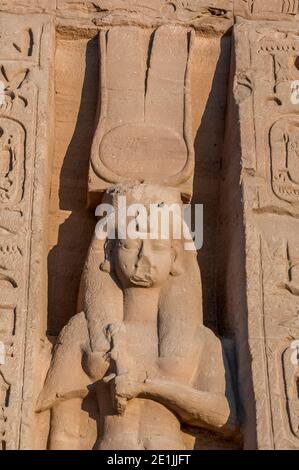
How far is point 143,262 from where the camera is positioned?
7.01 m

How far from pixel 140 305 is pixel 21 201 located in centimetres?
88

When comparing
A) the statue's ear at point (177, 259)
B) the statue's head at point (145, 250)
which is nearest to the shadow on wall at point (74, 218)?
the statue's head at point (145, 250)

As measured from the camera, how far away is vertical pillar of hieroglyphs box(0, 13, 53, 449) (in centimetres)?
658

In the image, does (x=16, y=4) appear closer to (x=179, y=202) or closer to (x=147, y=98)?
(x=147, y=98)

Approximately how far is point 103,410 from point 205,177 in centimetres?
175

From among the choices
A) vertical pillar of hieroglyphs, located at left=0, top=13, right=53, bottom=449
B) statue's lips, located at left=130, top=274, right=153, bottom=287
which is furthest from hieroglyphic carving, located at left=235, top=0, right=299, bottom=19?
statue's lips, located at left=130, top=274, right=153, bottom=287

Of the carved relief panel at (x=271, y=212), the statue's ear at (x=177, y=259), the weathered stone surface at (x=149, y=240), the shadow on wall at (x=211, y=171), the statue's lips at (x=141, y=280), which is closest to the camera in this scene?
the carved relief panel at (x=271, y=212)

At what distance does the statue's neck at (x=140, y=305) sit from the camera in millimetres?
7023

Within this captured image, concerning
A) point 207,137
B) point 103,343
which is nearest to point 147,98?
point 207,137

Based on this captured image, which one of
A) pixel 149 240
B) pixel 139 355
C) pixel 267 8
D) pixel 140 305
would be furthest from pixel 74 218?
pixel 267 8

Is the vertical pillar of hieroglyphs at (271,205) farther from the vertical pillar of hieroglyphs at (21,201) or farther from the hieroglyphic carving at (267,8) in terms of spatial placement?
the vertical pillar of hieroglyphs at (21,201)

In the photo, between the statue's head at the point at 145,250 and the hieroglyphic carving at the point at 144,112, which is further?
the hieroglyphic carving at the point at 144,112

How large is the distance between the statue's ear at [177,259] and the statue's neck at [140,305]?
168mm

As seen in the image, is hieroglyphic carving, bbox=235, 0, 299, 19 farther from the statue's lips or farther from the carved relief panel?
the statue's lips
